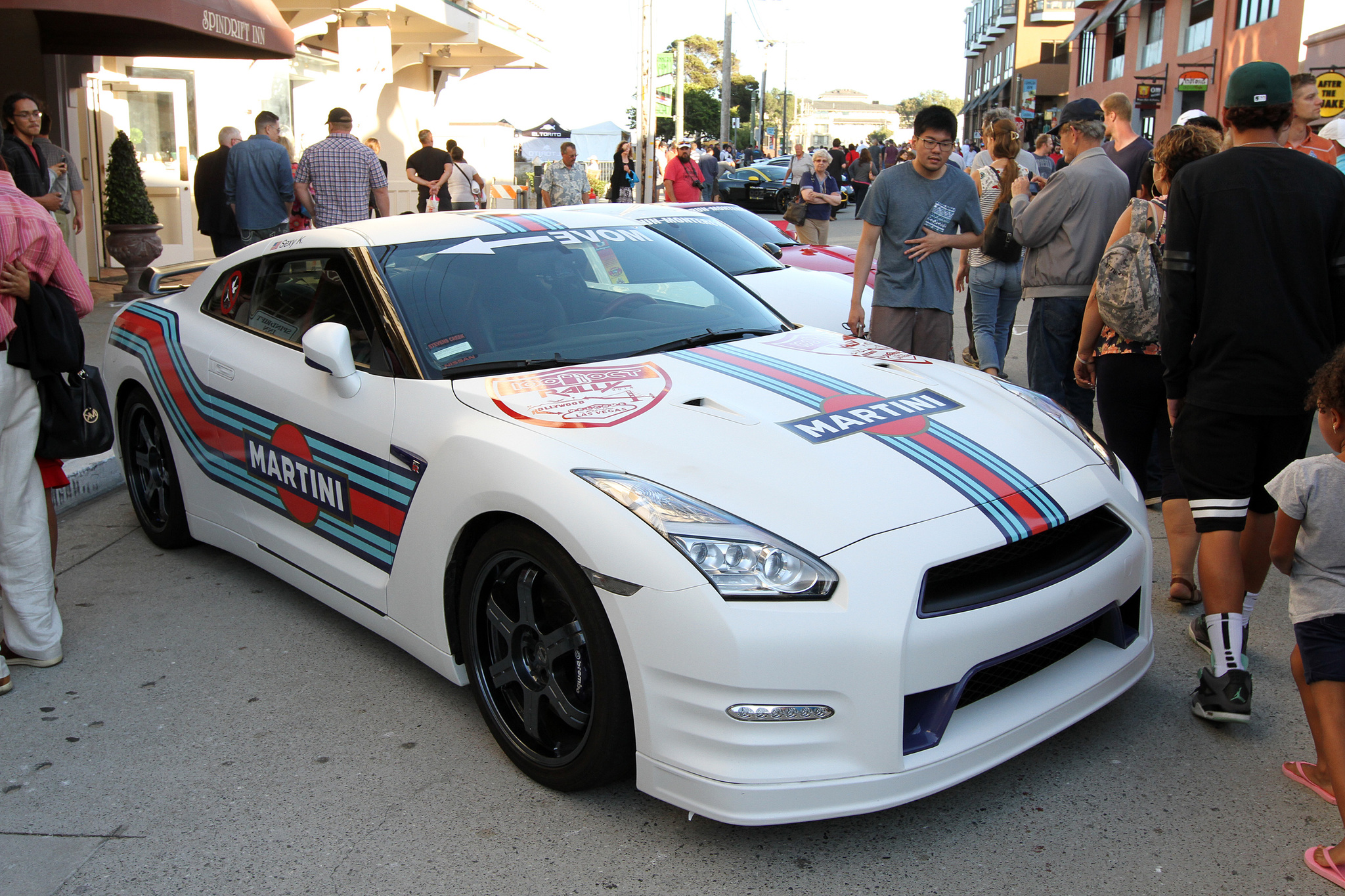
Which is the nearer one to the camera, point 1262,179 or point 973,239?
point 1262,179

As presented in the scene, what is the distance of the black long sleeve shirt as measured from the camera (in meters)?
3.15

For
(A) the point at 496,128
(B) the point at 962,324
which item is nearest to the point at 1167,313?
(B) the point at 962,324

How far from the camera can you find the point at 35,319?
365 centimetres

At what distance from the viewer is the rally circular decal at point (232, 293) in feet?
14.7

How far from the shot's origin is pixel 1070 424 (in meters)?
3.46

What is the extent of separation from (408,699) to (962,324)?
9.13m

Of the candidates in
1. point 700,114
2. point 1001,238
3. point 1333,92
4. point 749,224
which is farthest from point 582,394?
point 700,114

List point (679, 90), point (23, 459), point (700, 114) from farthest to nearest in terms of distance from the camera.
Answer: point (700, 114), point (679, 90), point (23, 459)

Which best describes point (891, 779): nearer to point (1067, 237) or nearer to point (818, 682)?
point (818, 682)

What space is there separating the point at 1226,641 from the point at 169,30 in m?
12.1

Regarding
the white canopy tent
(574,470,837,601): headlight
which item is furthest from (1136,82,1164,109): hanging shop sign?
(574,470,837,601): headlight

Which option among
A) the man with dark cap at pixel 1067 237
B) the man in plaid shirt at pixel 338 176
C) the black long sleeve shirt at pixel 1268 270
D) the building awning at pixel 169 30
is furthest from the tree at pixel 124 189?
the black long sleeve shirt at pixel 1268 270

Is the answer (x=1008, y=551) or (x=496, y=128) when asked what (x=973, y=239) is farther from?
(x=496, y=128)

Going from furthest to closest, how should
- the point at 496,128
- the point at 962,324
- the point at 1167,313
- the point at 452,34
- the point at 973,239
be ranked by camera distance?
the point at 496,128, the point at 452,34, the point at 962,324, the point at 973,239, the point at 1167,313
